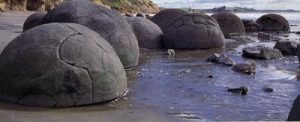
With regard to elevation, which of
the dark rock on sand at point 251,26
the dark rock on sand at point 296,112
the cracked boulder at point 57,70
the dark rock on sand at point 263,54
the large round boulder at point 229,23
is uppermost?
the dark rock on sand at point 296,112

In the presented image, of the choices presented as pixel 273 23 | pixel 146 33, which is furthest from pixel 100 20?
pixel 273 23

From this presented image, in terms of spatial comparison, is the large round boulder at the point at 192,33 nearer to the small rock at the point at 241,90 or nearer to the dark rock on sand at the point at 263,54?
the dark rock on sand at the point at 263,54

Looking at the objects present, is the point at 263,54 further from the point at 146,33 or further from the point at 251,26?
the point at 251,26

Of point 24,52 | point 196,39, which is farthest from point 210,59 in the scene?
point 24,52

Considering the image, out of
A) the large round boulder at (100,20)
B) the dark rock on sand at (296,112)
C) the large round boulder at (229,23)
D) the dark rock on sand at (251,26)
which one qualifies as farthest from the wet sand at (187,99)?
the dark rock on sand at (251,26)

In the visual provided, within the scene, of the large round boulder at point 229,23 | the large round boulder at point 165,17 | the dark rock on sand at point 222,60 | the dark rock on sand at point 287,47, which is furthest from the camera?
the large round boulder at point 229,23

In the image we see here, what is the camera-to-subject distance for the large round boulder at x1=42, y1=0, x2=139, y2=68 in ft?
27.5

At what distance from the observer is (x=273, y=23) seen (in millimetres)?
24453

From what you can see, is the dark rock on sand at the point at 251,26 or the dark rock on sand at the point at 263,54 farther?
the dark rock on sand at the point at 251,26

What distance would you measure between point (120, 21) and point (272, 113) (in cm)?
381

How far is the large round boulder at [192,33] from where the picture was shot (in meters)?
13.1

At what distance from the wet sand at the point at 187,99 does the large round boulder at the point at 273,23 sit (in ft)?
47.9

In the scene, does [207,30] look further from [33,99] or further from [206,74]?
[33,99]

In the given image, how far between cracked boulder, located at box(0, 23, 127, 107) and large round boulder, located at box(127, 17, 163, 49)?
6542mm
